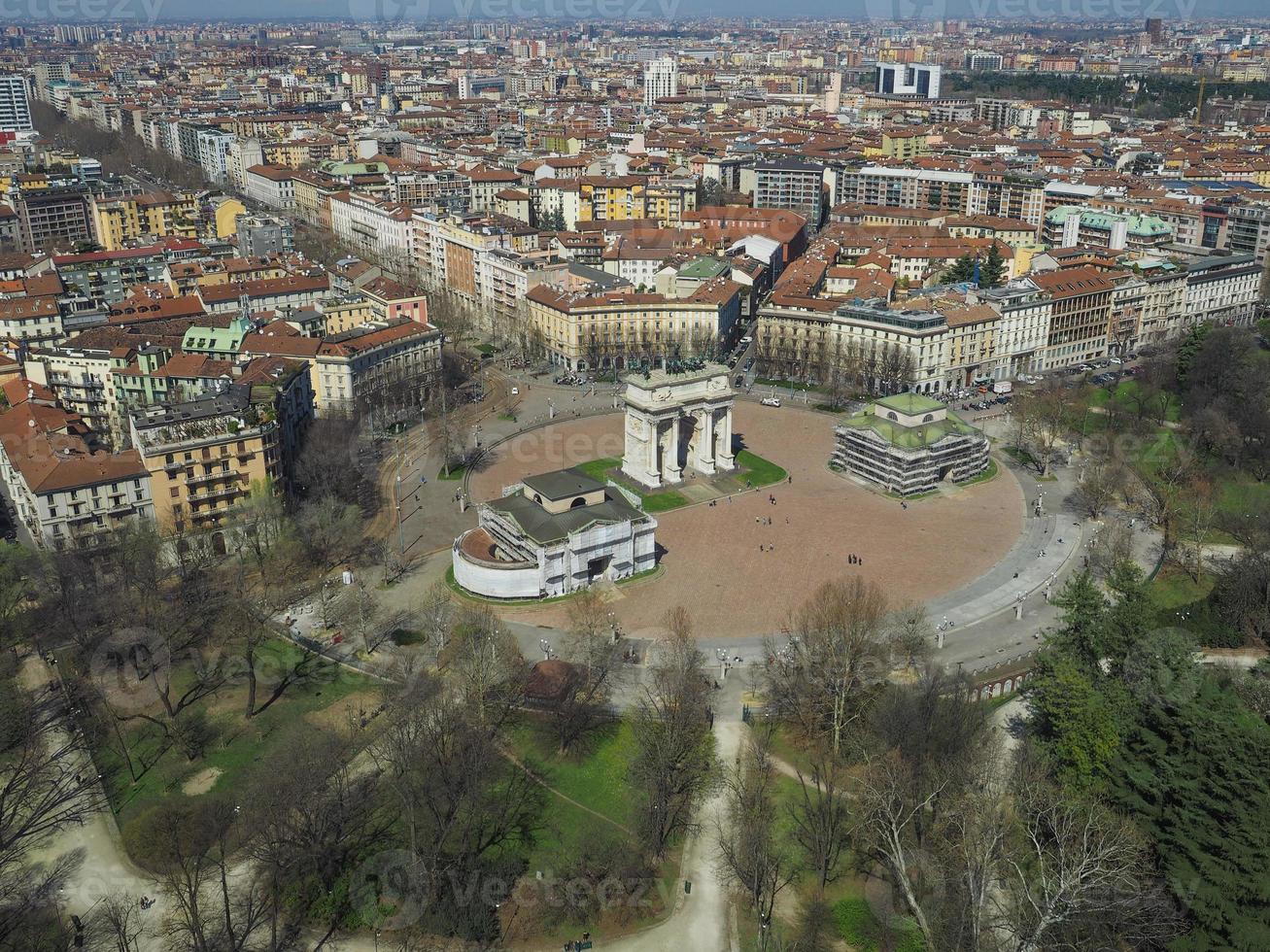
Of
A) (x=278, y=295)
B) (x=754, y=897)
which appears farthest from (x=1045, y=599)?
(x=278, y=295)

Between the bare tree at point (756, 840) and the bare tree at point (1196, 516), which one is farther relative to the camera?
the bare tree at point (1196, 516)

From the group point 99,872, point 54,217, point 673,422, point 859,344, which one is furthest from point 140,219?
point 99,872

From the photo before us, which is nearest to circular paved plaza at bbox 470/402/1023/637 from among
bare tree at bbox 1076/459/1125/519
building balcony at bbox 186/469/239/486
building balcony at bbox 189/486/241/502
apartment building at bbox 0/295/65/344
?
bare tree at bbox 1076/459/1125/519

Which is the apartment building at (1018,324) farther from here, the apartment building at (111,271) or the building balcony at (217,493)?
the apartment building at (111,271)

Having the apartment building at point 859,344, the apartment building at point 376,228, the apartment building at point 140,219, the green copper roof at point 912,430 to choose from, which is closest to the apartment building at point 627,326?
the apartment building at point 859,344

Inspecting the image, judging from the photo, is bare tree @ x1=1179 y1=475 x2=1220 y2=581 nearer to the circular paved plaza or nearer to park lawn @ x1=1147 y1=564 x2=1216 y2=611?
park lawn @ x1=1147 y1=564 x2=1216 y2=611
